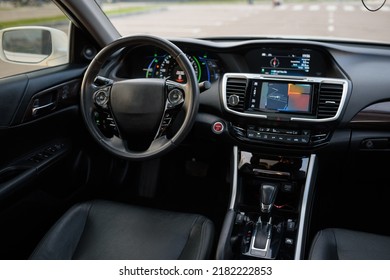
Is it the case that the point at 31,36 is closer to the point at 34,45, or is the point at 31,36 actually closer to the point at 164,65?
the point at 34,45

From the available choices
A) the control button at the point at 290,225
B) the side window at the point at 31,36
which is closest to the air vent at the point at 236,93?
the control button at the point at 290,225

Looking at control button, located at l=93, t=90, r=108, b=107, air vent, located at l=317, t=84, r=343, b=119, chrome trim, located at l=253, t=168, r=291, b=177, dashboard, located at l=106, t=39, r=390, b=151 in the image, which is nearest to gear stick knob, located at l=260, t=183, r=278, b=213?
chrome trim, located at l=253, t=168, r=291, b=177

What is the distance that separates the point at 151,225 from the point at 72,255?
0.36 metres

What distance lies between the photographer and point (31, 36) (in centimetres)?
225

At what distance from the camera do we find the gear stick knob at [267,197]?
6.81 feet

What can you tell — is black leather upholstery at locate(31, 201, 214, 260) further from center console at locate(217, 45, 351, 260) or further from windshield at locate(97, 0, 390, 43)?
windshield at locate(97, 0, 390, 43)

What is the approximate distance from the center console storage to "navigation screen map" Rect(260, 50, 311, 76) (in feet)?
1.47

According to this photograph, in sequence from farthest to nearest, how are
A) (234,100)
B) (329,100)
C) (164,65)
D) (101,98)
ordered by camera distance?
(164,65)
(234,100)
(329,100)
(101,98)

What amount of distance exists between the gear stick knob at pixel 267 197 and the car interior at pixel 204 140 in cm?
1

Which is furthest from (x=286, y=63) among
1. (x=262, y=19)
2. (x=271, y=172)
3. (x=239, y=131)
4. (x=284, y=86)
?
(x=262, y=19)

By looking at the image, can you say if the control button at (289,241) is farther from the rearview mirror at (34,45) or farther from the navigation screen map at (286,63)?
the rearview mirror at (34,45)

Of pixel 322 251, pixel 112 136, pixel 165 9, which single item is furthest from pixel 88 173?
pixel 165 9

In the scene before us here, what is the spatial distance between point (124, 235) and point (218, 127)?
2.68 feet

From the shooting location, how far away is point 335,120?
204 centimetres
